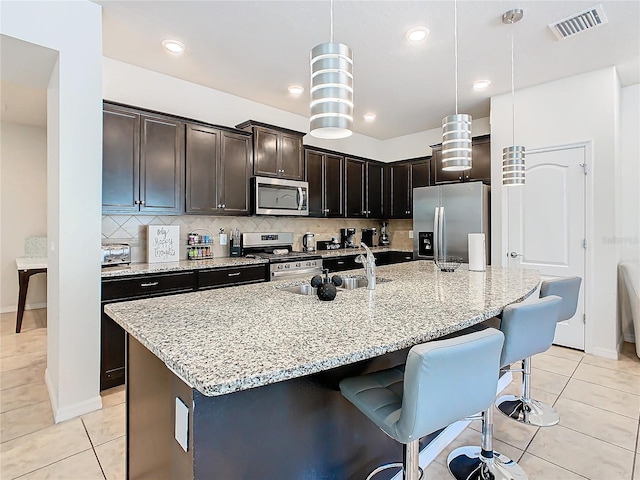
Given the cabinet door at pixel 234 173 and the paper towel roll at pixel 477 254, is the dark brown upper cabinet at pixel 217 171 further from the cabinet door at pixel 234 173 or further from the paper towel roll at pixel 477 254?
the paper towel roll at pixel 477 254

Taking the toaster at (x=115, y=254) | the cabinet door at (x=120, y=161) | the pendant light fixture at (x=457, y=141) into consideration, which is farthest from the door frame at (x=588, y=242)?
the toaster at (x=115, y=254)

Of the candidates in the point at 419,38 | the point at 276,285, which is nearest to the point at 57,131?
the point at 276,285

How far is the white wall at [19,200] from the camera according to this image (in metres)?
5.28

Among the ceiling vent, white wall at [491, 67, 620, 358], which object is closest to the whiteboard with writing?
the ceiling vent

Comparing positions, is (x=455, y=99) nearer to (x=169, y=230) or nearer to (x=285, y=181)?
(x=285, y=181)

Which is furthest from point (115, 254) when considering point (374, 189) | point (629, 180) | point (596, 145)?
point (629, 180)

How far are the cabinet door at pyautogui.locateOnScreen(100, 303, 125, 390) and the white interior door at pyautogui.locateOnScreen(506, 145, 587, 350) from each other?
4128mm

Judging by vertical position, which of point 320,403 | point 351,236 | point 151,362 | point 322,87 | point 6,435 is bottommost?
point 6,435

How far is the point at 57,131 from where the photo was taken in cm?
242

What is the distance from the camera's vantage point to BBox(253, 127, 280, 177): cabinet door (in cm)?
402

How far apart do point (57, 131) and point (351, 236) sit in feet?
13.3

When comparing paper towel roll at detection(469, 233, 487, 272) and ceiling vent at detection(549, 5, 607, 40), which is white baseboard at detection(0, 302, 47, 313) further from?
ceiling vent at detection(549, 5, 607, 40)

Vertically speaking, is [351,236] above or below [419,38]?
below

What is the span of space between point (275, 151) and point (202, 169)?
3.13 ft
